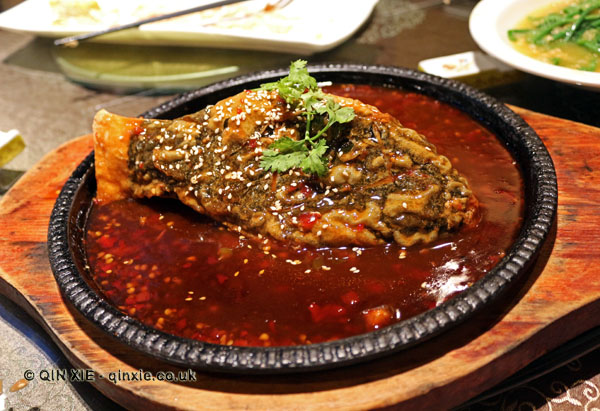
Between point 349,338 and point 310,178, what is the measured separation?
865 millimetres

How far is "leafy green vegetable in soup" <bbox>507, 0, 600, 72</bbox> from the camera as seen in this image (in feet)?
12.7

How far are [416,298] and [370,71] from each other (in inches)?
69.3

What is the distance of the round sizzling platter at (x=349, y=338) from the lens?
1729 millimetres

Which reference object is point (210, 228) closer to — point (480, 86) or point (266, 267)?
point (266, 267)

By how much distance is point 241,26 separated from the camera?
4.65 m

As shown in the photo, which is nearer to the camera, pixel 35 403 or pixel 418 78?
pixel 35 403

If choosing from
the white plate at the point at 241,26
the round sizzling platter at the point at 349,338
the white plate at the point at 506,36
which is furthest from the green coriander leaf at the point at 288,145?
the white plate at the point at 241,26

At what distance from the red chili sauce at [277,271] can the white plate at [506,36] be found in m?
0.92

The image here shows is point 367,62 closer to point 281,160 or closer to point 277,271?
point 281,160

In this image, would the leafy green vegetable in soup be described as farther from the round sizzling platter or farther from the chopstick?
the chopstick

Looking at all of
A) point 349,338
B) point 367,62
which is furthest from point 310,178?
point 367,62

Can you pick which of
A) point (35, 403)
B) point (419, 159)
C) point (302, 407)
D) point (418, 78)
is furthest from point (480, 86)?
point (35, 403)

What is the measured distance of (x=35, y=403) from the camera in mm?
2170

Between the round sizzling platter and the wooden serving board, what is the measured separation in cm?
11
